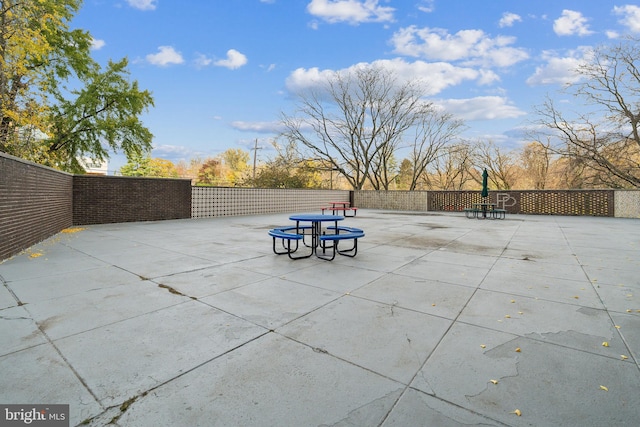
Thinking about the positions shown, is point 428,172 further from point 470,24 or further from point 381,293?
point 381,293

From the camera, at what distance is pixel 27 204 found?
6000mm

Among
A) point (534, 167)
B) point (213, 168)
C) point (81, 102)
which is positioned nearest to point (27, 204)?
point (81, 102)

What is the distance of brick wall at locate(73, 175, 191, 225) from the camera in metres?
10.3

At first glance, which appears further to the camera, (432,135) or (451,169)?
(451,169)

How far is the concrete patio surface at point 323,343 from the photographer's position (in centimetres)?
156

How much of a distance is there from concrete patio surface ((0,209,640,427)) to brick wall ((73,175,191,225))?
6872 mm

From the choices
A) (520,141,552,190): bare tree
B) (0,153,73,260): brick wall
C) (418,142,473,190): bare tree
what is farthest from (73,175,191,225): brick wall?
(520,141,552,190): bare tree

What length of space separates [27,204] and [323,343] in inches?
279

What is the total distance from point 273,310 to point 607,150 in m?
21.7

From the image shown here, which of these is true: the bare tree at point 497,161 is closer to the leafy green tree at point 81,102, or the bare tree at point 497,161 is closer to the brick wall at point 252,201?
the brick wall at point 252,201

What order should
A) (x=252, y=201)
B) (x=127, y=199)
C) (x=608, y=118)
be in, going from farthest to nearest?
Answer: (x=608, y=118) < (x=252, y=201) < (x=127, y=199)

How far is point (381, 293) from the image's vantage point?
11.1 feet

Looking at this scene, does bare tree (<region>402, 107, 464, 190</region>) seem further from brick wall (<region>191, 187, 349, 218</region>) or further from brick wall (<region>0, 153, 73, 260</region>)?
brick wall (<region>0, 153, 73, 260</region>)

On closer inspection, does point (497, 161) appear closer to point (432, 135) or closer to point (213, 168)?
point (432, 135)
